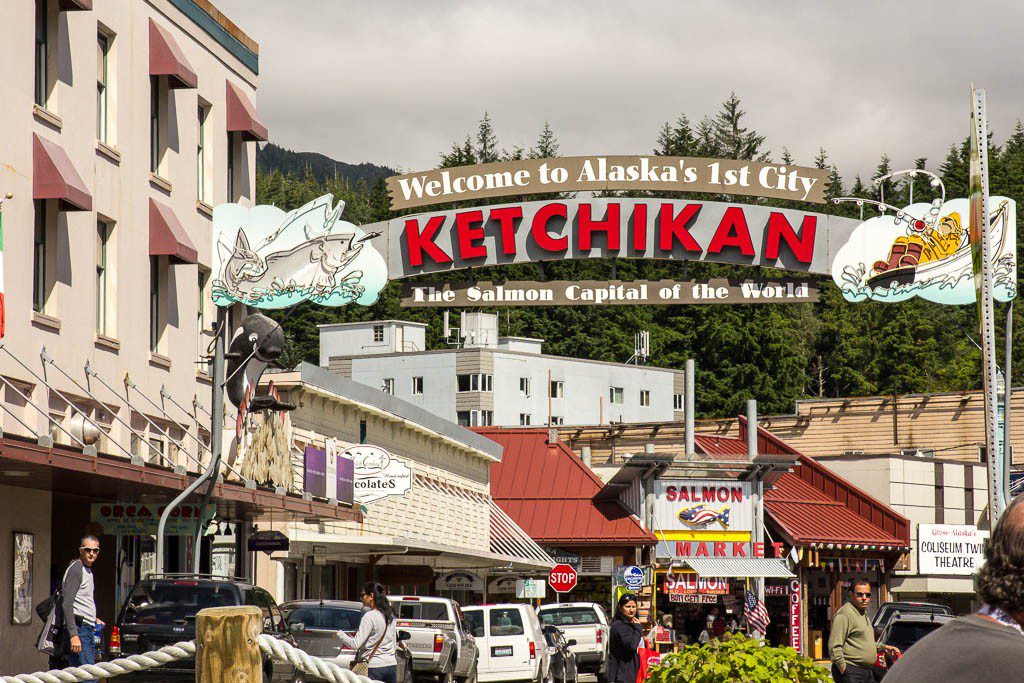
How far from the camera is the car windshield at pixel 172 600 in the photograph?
18141 millimetres

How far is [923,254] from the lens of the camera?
3259 centimetres


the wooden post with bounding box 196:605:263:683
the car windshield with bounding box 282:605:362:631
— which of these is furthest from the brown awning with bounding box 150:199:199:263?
the wooden post with bounding box 196:605:263:683

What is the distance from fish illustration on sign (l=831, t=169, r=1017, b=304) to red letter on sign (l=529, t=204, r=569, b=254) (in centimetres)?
568

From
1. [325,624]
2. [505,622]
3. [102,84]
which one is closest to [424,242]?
[505,622]

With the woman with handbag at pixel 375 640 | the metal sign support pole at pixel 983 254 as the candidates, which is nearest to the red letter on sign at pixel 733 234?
the metal sign support pole at pixel 983 254

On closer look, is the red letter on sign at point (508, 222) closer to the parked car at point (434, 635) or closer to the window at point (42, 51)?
the parked car at point (434, 635)

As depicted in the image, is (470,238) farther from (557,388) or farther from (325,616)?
(557,388)

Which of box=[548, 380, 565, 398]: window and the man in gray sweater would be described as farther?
box=[548, 380, 565, 398]: window

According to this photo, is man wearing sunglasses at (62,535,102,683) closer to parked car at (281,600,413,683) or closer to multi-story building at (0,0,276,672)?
multi-story building at (0,0,276,672)

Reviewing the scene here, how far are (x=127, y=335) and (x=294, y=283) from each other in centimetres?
318

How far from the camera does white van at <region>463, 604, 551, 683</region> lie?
30.3m

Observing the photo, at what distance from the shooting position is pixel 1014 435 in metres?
62.0

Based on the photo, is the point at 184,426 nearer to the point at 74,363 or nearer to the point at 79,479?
the point at 74,363

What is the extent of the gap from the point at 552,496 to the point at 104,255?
90.3 feet
